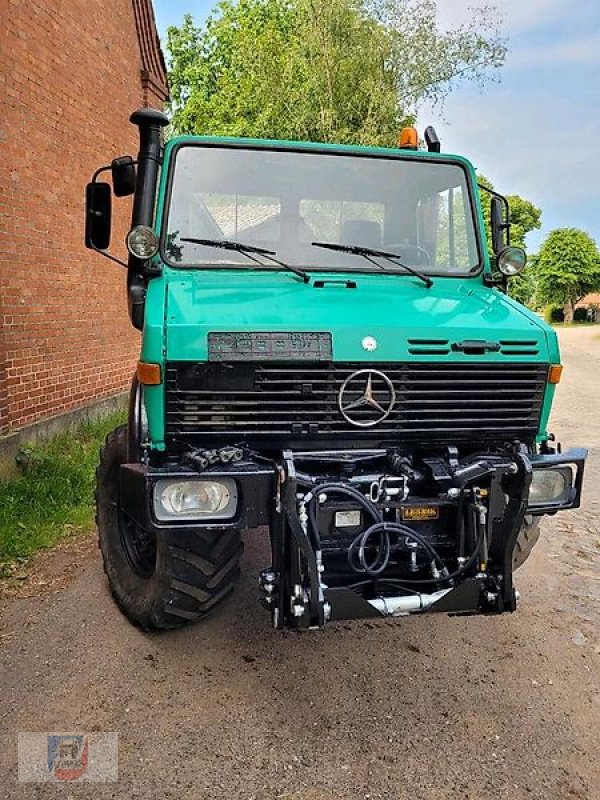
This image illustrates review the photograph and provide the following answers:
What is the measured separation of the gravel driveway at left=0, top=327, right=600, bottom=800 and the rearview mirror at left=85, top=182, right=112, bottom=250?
2.14 meters

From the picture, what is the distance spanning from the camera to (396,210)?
4.09 m

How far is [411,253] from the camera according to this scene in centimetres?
405

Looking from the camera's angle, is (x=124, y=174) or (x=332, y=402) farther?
(x=124, y=174)

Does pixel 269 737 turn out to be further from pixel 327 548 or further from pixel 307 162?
pixel 307 162

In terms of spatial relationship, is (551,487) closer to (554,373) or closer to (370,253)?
(554,373)

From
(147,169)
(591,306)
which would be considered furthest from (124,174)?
(591,306)

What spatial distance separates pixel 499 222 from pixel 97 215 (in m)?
2.49

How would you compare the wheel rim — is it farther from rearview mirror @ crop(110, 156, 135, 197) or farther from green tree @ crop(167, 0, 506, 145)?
green tree @ crop(167, 0, 506, 145)

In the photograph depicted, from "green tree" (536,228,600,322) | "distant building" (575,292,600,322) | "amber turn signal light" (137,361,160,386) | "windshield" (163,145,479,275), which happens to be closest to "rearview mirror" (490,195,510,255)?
"windshield" (163,145,479,275)

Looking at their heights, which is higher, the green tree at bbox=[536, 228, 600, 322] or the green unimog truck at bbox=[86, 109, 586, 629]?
the green tree at bbox=[536, 228, 600, 322]

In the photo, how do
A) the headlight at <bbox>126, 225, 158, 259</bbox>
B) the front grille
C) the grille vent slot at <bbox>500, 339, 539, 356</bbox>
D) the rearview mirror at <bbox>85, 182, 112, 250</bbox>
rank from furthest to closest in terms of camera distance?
1. the rearview mirror at <bbox>85, 182, 112, 250</bbox>
2. the headlight at <bbox>126, 225, 158, 259</bbox>
3. the grille vent slot at <bbox>500, 339, 539, 356</bbox>
4. the front grille

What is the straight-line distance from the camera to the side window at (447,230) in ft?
13.5

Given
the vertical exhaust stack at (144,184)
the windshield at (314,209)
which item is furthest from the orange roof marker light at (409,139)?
the vertical exhaust stack at (144,184)

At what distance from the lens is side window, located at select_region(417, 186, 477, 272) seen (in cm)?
412
